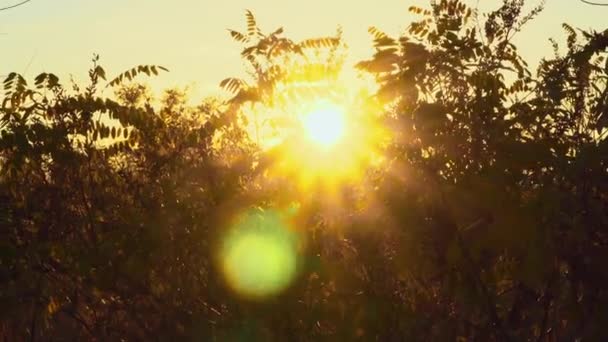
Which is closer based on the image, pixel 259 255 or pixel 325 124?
pixel 325 124

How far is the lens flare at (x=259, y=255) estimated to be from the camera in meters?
6.50

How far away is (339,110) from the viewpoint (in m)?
6.32

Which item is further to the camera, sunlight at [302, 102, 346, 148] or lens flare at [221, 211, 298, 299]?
lens flare at [221, 211, 298, 299]

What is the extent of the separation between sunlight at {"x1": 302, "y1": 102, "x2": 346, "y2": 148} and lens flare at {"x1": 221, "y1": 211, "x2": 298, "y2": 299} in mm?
666

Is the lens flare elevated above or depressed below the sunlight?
below

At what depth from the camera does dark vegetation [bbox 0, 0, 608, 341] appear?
18.9 feet

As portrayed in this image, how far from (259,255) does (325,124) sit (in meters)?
1.26

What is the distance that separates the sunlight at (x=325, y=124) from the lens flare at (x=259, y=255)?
0.67 meters

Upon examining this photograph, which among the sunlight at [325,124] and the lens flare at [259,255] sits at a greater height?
the sunlight at [325,124]

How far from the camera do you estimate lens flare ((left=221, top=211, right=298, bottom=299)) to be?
6.50 metres

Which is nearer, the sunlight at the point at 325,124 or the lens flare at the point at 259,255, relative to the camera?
the sunlight at the point at 325,124

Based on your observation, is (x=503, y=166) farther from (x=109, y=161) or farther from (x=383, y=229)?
(x=109, y=161)

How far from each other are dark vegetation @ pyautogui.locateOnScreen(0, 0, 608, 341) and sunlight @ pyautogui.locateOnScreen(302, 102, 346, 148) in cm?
32

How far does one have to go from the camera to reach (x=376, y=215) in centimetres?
612
